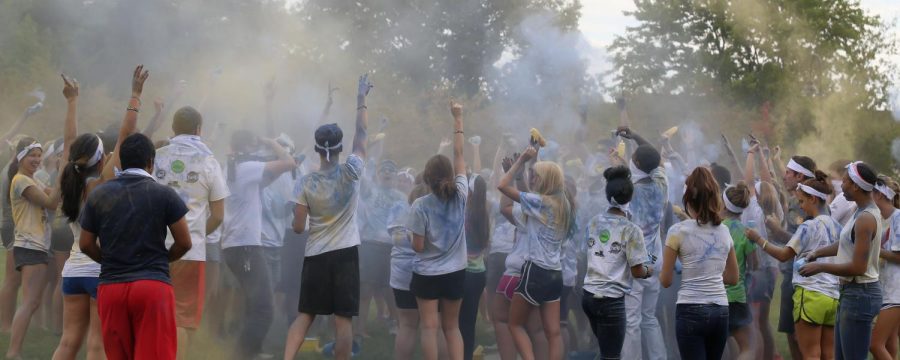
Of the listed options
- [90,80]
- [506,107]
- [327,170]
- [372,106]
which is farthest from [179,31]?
[327,170]

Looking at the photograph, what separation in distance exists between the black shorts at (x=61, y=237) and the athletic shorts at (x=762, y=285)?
5.76 m

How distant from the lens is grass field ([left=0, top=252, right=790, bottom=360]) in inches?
313

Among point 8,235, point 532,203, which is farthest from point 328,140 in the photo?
point 8,235

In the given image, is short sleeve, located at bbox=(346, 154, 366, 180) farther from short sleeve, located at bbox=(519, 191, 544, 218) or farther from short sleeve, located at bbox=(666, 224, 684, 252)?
short sleeve, located at bbox=(666, 224, 684, 252)

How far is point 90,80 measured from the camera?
1773 cm

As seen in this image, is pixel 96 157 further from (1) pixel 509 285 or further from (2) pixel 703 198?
(2) pixel 703 198

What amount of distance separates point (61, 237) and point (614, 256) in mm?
4652

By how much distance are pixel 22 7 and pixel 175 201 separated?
13.9 metres

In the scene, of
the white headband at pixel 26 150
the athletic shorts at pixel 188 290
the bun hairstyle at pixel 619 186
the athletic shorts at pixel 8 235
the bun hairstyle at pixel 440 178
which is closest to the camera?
the bun hairstyle at pixel 619 186

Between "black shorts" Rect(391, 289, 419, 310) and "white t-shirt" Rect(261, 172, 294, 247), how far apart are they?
167 centimetres

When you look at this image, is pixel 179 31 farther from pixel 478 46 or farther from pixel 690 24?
pixel 690 24

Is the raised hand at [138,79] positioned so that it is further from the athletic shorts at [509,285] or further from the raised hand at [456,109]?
the athletic shorts at [509,285]

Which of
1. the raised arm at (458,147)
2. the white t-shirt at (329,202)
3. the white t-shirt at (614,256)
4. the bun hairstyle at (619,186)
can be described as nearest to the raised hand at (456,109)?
the raised arm at (458,147)

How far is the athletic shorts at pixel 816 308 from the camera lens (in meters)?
6.19
